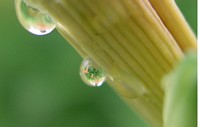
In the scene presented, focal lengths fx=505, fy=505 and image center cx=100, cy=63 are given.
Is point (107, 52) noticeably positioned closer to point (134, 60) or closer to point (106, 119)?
point (134, 60)

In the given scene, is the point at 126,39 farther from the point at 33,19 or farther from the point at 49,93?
the point at 49,93

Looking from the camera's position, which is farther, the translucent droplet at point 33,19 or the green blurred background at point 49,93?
the green blurred background at point 49,93

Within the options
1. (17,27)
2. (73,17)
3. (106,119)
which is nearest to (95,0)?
(73,17)

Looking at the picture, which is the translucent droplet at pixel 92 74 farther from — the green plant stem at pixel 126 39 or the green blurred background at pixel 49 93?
the green blurred background at pixel 49 93

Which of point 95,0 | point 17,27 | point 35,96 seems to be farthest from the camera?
point 17,27

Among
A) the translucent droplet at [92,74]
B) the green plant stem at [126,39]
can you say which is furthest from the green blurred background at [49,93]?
the green plant stem at [126,39]

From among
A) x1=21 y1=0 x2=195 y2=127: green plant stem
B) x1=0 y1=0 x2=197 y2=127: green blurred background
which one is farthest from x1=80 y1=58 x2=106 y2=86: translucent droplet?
x1=0 y1=0 x2=197 y2=127: green blurred background

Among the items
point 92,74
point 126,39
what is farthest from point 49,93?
point 126,39
